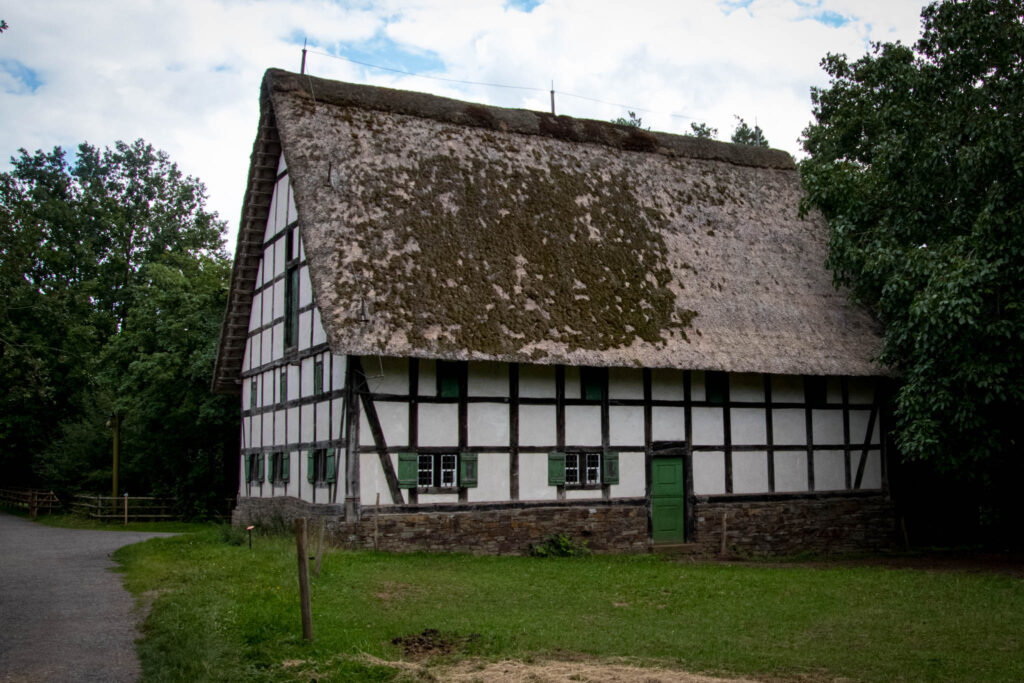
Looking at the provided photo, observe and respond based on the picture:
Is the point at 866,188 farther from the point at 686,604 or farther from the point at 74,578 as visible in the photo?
the point at 74,578

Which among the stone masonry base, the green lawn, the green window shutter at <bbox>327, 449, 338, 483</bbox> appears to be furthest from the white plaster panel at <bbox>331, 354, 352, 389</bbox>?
the green lawn

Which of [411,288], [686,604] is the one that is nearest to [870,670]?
[686,604]

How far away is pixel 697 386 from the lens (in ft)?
72.8

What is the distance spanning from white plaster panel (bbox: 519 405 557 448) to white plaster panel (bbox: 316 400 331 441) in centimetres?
376

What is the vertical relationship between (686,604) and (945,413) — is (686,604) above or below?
below

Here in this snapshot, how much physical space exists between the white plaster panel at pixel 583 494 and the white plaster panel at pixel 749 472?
3.35 metres

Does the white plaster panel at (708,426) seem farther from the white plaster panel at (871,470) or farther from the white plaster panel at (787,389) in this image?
the white plaster panel at (871,470)

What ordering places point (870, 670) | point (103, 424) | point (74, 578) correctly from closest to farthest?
point (870, 670) → point (74, 578) → point (103, 424)

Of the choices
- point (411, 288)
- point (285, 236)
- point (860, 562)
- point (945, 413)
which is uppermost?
point (285, 236)

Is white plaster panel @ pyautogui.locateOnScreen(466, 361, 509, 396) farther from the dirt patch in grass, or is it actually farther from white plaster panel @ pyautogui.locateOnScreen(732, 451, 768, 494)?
the dirt patch in grass

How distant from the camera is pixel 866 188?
2223 centimetres

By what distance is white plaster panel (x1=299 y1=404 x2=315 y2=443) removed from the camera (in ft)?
69.4

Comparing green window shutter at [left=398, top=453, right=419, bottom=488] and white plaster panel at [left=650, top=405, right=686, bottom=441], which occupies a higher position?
white plaster panel at [left=650, top=405, right=686, bottom=441]

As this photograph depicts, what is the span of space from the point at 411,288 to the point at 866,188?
10236 millimetres
